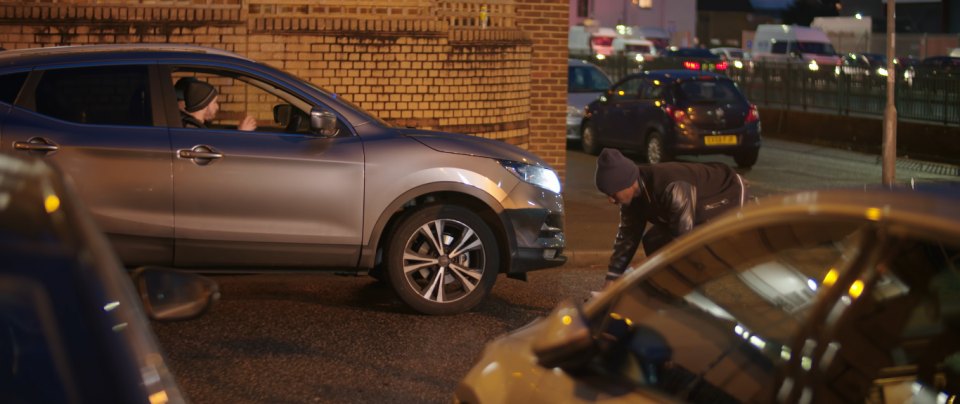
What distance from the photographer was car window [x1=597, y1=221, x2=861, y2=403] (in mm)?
3371

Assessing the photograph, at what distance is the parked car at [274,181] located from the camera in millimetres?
Answer: 8672

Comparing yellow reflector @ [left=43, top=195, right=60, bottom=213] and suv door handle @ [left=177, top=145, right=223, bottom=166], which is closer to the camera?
yellow reflector @ [left=43, top=195, right=60, bottom=213]

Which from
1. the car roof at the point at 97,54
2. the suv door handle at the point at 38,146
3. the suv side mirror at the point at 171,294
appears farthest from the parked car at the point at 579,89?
the suv side mirror at the point at 171,294

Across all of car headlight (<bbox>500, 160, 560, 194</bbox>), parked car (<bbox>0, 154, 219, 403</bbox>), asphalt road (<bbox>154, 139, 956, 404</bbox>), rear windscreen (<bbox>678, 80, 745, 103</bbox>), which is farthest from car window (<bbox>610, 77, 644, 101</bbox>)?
parked car (<bbox>0, 154, 219, 403</bbox>)

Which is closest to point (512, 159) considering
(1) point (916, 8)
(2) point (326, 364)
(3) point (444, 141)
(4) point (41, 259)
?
(3) point (444, 141)

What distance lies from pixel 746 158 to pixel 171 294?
675 inches

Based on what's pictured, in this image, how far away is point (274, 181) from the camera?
8805 millimetres

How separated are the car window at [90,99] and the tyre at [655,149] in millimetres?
12041

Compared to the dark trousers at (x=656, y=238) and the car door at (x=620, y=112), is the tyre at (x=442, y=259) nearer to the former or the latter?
the dark trousers at (x=656, y=238)

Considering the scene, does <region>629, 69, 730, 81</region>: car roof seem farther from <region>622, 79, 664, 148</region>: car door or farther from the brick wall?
the brick wall

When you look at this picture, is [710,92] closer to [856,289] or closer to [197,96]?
[197,96]

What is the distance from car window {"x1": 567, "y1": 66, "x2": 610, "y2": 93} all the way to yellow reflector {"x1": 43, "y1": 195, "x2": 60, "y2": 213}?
20928mm

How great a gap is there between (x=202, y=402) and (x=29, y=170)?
3.76 meters

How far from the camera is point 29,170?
3457mm
